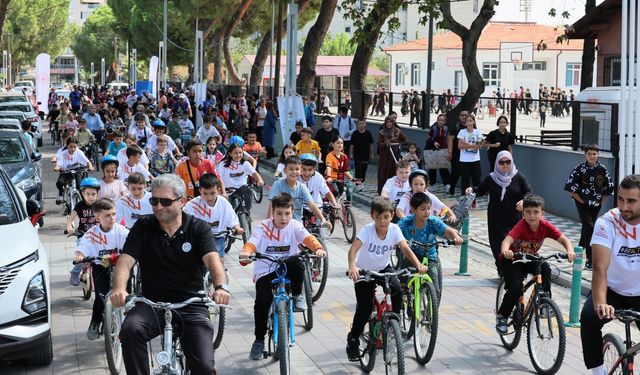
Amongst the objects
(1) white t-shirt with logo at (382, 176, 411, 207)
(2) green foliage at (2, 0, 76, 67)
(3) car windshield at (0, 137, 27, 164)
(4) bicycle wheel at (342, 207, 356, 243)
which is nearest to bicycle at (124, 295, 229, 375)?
(1) white t-shirt with logo at (382, 176, 411, 207)

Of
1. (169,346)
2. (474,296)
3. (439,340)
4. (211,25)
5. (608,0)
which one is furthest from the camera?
(211,25)

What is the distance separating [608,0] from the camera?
26.4 m

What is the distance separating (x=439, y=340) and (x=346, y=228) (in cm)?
592

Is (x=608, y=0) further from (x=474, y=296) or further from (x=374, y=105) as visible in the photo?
(x=474, y=296)

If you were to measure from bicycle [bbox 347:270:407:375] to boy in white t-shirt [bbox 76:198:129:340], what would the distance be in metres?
2.37

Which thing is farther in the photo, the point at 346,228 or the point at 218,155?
the point at 218,155

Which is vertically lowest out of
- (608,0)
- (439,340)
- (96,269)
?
(439,340)

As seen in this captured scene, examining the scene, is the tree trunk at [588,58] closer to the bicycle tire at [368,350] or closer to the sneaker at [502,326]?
the sneaker at [502,326]

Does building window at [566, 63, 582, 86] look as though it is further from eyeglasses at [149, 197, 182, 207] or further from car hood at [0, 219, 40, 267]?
eyeglasses at [149, 197, 182, 207]

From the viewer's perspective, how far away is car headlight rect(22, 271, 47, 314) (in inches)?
332

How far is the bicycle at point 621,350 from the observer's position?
6.58 meters

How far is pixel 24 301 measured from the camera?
8.41 meters

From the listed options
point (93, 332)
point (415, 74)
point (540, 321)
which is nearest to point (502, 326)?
point (540, 321)

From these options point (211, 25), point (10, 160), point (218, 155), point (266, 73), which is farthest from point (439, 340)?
point (266, 73)
